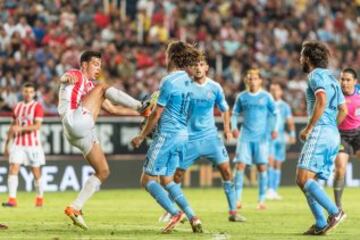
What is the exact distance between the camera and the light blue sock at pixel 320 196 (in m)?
14.6

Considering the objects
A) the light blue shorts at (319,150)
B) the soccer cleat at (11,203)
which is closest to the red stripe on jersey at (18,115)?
the soccer cleat at (11,203)

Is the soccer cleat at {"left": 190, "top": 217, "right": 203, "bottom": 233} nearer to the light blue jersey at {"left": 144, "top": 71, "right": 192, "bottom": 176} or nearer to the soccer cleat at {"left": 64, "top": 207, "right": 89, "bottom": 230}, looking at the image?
the light blue jersey at {"left": 144, "top": 71, "right": 192, "bottom": 176}

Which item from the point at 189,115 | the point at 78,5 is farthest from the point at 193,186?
the point at 189,115

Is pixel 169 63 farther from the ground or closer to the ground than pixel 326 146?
farther from the ground

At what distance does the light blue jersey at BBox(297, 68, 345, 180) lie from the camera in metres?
14.7

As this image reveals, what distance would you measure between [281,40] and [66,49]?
275 inches

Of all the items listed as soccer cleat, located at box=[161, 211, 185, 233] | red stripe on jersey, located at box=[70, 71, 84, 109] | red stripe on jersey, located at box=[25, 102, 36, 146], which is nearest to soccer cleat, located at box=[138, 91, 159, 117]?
red stripe on jersey, located at box=[70, 71, 84, 109]

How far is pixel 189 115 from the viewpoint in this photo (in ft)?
58.4

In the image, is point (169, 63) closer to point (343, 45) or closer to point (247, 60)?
point (247, 60)

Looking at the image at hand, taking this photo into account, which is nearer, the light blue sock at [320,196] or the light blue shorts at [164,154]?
the light blue sock at [320,196]

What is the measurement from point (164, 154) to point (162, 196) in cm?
57

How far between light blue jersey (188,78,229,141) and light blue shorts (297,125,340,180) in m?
3.14

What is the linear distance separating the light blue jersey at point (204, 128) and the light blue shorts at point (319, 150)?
299 cm

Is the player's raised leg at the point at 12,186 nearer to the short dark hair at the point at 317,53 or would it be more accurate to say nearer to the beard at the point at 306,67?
the beard at the point at 306,67
